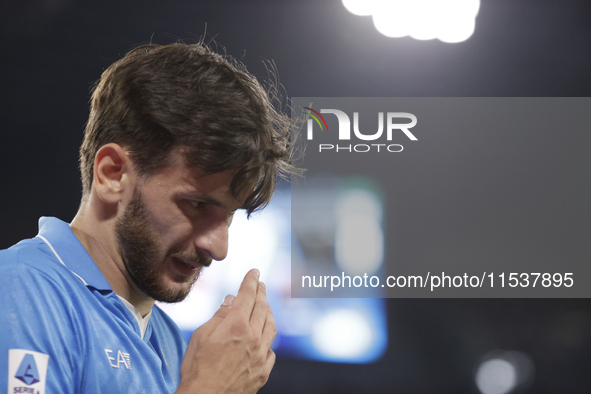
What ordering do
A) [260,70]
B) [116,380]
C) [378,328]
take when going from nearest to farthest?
[116,380] < [378,328] < [260,70]

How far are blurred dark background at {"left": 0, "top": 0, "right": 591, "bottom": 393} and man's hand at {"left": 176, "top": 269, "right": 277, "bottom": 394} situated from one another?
1306 millimetres

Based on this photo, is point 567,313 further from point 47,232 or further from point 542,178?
point 47,232

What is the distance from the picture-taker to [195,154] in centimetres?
80

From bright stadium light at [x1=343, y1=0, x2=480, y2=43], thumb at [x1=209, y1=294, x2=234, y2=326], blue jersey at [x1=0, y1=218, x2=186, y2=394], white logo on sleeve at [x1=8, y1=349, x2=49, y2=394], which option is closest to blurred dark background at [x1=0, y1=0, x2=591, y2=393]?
bright stadium light at [x1=343, y1=0, x2=480, y2=43]

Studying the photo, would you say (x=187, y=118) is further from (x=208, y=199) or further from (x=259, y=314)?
(x=259, y=314)

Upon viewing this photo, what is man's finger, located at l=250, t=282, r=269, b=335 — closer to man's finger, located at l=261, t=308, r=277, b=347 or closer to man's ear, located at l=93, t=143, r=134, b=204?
man's finger, located at l=261, t=308, r=277, b=347

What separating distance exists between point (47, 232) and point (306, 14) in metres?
1.71

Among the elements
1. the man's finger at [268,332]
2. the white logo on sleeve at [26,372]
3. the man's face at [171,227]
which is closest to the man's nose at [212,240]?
the man's face at [171,227]

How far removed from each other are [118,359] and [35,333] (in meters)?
0.12

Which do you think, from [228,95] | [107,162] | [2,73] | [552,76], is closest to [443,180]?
[552,76]

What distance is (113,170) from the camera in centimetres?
80

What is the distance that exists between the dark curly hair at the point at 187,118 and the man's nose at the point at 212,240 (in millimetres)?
61

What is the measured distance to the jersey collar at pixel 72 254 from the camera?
0.72 meters

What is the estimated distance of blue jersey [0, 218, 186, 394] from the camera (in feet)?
1.90
